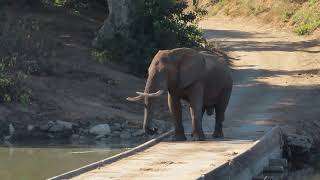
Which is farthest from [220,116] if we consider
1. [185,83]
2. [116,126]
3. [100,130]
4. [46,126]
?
[46,126]

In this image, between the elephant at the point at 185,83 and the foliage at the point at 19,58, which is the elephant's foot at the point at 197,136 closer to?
the elephant at the point at 185,83

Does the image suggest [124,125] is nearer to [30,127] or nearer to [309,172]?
[30,127]

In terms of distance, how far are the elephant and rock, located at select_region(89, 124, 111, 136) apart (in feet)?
13.7

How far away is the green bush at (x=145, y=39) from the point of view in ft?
96.4

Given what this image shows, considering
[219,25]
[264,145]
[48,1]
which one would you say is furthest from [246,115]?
[219,25]

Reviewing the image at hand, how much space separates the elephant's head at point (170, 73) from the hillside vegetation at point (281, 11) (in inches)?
1183

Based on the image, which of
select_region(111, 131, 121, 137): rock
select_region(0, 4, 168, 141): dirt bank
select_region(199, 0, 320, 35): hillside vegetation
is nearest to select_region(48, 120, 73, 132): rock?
select_region(0, 4, 168, 141): dirt bank

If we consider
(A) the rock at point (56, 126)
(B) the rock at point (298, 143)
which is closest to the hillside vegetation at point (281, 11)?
(A) the rock at point (56, 126)

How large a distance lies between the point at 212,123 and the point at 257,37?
25.1 metres

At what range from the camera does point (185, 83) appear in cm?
1734

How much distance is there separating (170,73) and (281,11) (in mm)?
36283

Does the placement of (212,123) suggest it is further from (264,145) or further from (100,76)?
(100,76)

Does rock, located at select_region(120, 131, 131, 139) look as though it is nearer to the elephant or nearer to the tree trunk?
the elephant

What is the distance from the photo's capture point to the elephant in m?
16.7
